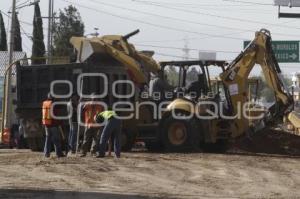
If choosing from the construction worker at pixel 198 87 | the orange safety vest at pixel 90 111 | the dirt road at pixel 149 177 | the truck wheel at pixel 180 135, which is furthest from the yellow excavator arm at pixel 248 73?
the orange safety vest at pixel 90 111

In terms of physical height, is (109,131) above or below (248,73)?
below

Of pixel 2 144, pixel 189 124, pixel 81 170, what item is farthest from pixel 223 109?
pixel 2 144

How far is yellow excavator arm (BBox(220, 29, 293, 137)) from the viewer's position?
22344mm

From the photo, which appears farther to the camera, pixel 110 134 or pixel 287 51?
pixel 287 51

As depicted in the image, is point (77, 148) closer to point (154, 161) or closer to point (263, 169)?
point (154, 161)

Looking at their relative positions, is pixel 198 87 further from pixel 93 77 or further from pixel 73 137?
pixel 73 137

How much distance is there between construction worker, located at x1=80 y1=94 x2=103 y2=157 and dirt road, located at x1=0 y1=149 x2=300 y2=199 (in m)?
1.15

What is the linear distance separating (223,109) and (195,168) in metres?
5.80

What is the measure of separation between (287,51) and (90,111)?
833 inches

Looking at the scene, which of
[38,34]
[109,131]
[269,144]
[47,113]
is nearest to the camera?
[109,131]

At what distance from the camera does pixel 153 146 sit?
2317 centimetres

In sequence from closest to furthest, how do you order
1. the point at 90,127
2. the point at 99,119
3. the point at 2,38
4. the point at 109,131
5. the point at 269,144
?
the point at 109,131 < the point at 99,119 < the point at 90,127 < the point at 269,144 < the point at 2,38

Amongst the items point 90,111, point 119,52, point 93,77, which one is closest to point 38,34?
point 119,52

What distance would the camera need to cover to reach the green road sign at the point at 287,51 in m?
38.6
